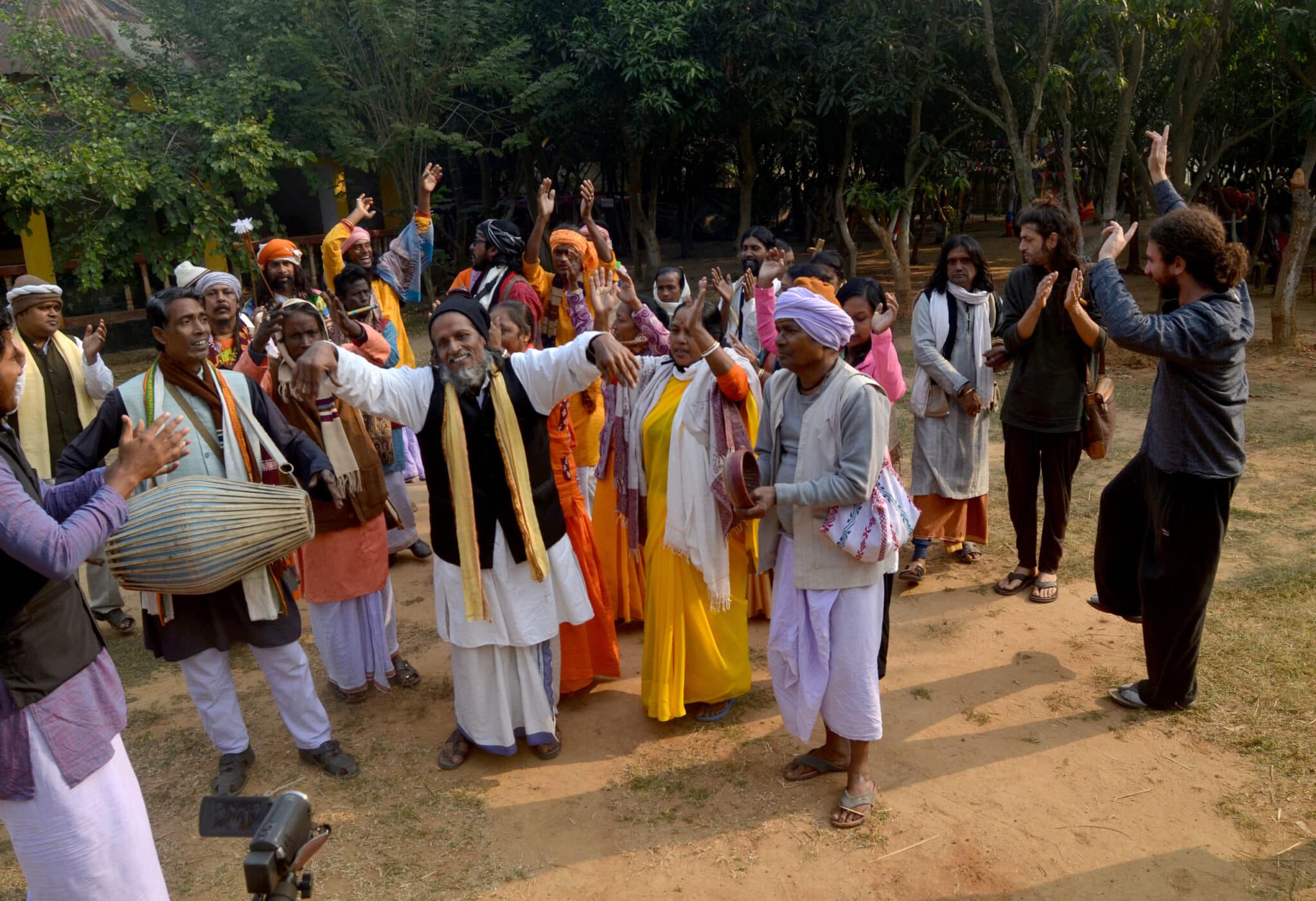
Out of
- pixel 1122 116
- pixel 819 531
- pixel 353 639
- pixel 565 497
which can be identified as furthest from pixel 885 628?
pixel 1122 116

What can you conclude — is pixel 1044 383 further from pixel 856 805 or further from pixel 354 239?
pixel 354 239

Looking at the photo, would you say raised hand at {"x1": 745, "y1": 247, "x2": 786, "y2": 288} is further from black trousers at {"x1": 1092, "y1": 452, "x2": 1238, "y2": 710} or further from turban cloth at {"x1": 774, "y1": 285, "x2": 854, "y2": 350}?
black trousers at {"x1": 1092, "y1": 452, "x2": 1238, "y2": 710}

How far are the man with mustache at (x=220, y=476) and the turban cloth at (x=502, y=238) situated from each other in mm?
2271

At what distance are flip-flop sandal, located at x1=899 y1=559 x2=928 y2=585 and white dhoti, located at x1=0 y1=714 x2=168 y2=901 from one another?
158 inches

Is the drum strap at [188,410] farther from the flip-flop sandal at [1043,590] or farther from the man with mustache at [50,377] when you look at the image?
the flip-flop sandal at [1043,590]

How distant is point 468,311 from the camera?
A: 3.54 m

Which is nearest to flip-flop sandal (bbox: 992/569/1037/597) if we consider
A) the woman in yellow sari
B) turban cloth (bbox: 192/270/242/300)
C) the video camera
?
the woman in yellow sari

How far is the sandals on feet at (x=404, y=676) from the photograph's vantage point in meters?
4.66

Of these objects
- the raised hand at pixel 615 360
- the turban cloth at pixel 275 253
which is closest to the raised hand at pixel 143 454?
the raised hand at pixel 615 360

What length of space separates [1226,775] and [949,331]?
2624mm

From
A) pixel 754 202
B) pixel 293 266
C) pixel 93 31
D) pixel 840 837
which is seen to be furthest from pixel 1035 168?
pixel 840 837

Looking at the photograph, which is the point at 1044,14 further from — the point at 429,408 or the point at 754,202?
the point at 754,202

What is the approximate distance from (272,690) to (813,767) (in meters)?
2.16

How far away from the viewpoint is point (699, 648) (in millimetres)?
4008
